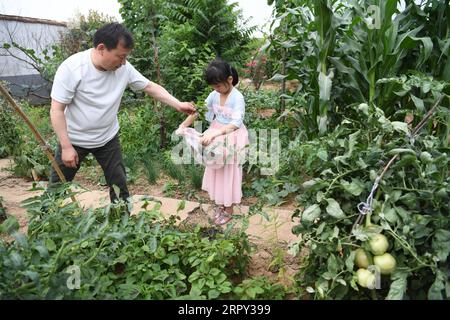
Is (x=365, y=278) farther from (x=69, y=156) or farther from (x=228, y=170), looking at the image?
(x=69, y=156)

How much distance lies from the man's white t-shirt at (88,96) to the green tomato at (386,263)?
6.66 ft

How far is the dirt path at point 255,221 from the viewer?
2.26 meters

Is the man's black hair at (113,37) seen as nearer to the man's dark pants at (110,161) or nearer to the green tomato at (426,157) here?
the man's dark pants at (110,161)

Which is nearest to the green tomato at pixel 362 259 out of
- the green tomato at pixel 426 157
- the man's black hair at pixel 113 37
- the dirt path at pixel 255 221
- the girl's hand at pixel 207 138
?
the green tomato at pixel 426 157

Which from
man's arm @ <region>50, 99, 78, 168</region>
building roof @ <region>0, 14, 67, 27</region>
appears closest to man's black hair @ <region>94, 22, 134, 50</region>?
man's arm @ <region>50, 99, 78, 168</region>

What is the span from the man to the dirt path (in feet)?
1.12

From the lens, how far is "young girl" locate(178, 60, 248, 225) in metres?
2.75

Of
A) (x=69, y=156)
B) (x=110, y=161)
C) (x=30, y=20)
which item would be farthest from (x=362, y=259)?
(x=30, y=20)

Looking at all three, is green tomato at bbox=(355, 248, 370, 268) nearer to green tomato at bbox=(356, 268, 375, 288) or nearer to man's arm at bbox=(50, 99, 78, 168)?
green tomato at bbox=(356, 268, 375, 288)

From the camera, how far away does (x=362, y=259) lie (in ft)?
4.95

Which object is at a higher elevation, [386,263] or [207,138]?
[207,138]

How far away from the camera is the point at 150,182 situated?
13.4 ft

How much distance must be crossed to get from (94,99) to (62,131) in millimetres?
318
